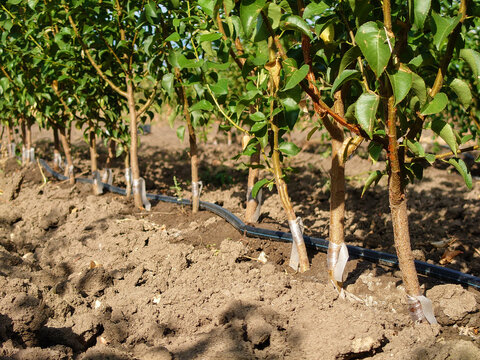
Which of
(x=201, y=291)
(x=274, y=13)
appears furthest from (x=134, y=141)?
(x=274, y=13)

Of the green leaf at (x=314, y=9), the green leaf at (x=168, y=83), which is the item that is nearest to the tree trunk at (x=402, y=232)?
the green leaf at (x=314, y=9)

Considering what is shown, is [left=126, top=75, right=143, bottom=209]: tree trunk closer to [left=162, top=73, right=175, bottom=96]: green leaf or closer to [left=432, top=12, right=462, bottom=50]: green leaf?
[left=162, top=73, right=175, bottom=96]: green leaf

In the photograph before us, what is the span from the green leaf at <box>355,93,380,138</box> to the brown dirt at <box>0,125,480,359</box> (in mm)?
854

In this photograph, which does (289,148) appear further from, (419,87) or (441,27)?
(441,27)

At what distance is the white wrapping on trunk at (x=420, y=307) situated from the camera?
76.9 inches

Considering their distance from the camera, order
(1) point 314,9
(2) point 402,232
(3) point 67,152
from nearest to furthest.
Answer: (1) point 314,9 < (2) point 402,232 < (3) point 67,152

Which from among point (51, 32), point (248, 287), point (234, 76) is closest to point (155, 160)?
point (234, 76)

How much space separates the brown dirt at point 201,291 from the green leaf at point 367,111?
0.85 m

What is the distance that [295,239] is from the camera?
245 centimetres

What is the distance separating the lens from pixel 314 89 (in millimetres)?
1897

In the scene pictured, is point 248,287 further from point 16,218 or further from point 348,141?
point 16,218

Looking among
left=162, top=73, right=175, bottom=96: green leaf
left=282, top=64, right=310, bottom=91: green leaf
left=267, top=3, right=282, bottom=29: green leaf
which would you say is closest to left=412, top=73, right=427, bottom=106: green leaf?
left=282, top=64, right=310, bottom=91: green leaf

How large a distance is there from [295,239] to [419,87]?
112 cm

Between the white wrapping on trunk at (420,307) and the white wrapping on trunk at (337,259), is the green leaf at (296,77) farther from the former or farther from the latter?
the white wrapping on trunk at (420,307)
